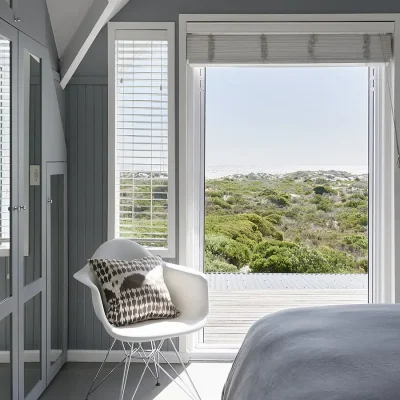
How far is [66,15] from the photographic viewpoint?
373 cm

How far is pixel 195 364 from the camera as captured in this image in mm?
4059

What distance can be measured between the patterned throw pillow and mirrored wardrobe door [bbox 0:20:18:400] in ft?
1.85

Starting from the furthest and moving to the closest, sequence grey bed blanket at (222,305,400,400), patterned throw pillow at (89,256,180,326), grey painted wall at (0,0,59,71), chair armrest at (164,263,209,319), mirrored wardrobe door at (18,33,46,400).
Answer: chair armrest at (164,263,209,319)
patterned throw pillow at (89,256,180,326)
mirrored wardrobe door at (18,33,46,400)
grey painted wall at (0,0,59,71)
grey bed blanket at (222,305,400,400)

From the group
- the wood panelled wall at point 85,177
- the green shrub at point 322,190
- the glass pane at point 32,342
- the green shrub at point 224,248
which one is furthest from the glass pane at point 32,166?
the green shrub at point 322,190

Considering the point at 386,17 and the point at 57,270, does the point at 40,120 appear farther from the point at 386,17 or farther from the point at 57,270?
the point at 386,17

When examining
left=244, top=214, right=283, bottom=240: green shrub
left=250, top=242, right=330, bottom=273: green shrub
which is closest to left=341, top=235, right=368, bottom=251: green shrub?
left=250, top=242, right=330, bottom=273: green shrub

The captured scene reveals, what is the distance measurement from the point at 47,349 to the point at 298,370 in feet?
7.21

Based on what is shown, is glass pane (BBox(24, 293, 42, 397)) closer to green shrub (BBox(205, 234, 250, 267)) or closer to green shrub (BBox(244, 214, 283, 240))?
green shrub (BBox(205, 234, 250, 267))

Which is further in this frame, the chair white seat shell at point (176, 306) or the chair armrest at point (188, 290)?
the chair armrest at point (188, 290)

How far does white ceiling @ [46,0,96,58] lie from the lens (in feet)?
12.1

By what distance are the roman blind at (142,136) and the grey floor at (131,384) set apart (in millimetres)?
855

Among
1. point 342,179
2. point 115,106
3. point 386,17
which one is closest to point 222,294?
point 342,179

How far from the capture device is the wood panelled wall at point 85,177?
4.09 metres

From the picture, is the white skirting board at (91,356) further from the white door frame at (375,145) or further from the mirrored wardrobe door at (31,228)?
the mirrored wardrobe door at (31,228)
